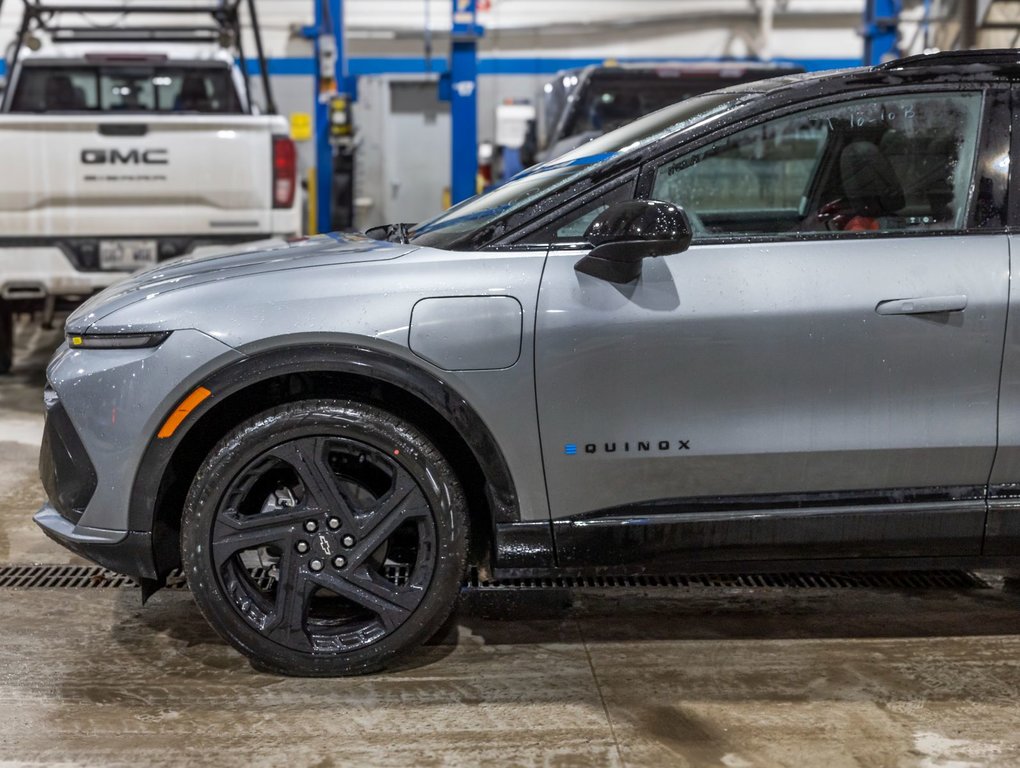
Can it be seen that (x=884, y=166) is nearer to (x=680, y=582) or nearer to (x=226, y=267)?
(x=680, y=582)

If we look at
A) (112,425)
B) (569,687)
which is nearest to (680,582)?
(569,687)

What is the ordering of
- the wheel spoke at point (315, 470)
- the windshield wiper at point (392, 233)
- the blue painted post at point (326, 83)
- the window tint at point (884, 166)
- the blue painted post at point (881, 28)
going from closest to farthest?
the wheel spoke at point (315, 470), the window tint at point (884, 166), the windshield wiper at point (392, 233), the blue painted post at point (881, 28), the blue painted post at point (326, 83)

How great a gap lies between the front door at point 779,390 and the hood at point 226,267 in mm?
582

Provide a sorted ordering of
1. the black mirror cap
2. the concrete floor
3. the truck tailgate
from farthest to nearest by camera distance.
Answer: the truck tailgate → the black mirror cap → the concrete floor

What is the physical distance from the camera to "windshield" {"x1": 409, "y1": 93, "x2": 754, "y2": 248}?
3197mm

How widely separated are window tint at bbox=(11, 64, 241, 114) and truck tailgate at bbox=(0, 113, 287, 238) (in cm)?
109

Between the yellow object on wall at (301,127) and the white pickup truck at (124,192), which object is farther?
the yellow object on wall at (301,127)

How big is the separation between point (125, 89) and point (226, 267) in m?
5.12

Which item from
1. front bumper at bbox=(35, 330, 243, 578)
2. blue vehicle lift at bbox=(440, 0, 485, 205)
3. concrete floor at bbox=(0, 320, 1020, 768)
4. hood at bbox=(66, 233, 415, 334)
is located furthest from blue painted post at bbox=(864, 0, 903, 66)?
front bumper at bbox=(35, 330, 243, 578)

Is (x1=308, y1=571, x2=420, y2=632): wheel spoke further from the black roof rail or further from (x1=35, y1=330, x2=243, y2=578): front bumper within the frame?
the black roof rail

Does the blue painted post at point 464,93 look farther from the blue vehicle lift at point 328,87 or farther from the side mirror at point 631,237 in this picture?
the side mirror at point 631,237

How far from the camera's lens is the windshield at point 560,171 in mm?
3197

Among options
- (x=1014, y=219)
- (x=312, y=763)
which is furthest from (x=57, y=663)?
(x=1014, y=219)

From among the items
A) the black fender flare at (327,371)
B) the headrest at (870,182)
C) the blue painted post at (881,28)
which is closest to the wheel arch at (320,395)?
the black fender flare at (327,371)
